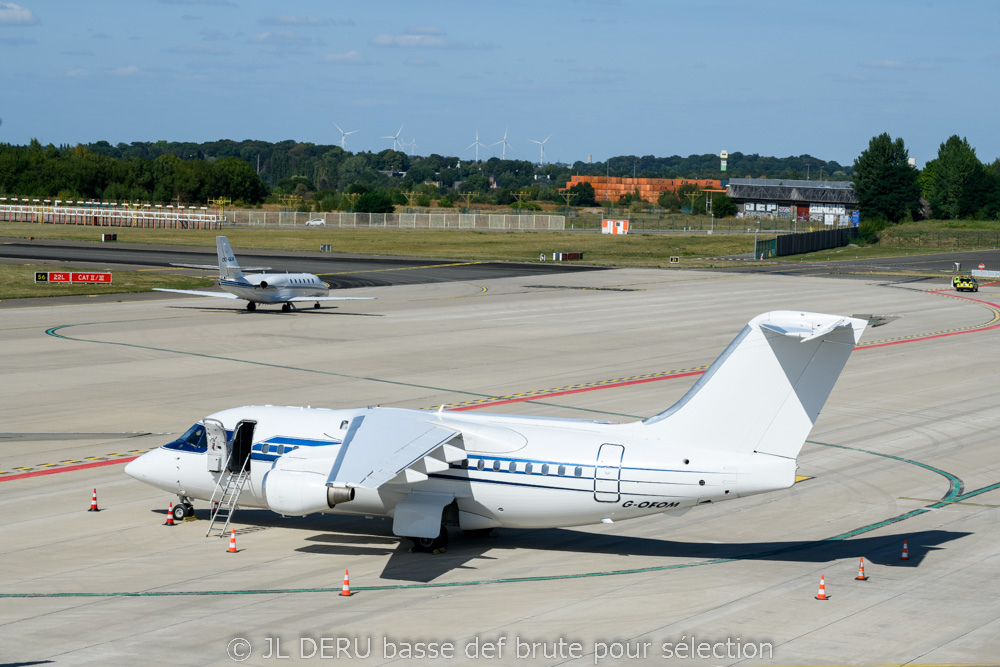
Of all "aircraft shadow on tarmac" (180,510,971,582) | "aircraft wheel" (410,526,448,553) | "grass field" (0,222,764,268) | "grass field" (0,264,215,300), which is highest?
"grass field" (0,222,764,268)

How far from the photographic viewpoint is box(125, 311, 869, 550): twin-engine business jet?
21.8 m

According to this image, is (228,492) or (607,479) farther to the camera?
(228,492)

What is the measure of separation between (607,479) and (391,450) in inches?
183

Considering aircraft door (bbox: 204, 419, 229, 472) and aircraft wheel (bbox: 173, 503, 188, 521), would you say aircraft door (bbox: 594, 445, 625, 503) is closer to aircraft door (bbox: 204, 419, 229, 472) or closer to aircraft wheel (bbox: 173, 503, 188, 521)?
aircraft door (bbox: 204, 419, 229, 472)

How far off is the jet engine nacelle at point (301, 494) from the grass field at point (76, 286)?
5914 centimetres

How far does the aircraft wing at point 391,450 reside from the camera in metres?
19.3

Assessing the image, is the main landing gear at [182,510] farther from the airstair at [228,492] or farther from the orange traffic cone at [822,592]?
the orange traffic cone at [822,592]

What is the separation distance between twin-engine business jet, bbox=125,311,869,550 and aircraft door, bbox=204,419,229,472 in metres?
1.43

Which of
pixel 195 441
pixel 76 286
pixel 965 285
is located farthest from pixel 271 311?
pixel 965 285

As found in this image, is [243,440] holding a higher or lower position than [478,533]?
higher

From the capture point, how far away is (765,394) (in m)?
22.1

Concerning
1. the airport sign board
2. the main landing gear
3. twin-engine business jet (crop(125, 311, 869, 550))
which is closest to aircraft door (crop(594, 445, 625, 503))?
twin-engine business jet (crop(125, 311, 869, 550))

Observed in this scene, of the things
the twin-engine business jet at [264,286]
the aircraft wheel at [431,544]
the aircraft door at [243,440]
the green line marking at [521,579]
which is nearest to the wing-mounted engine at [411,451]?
the aircraft wheel at [431,544]

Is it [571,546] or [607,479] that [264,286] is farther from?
[607,479]
